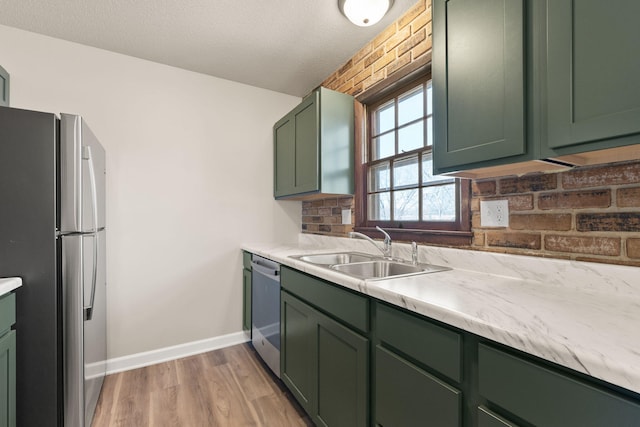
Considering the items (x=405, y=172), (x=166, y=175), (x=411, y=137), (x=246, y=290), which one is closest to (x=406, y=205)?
(x=405, y=172)

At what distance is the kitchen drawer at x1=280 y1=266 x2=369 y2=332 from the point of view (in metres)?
1.17

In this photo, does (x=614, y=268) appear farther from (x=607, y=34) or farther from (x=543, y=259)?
(x=607, y=34)

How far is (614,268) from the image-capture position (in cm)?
99

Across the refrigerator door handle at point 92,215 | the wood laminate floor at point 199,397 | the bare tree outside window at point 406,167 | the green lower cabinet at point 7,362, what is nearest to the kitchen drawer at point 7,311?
the green lower cabinet at point 7,362

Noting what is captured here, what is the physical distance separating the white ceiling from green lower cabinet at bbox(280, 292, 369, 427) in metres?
1.80

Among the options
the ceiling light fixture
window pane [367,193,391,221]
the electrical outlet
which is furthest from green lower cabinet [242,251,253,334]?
the ceiling light fixture

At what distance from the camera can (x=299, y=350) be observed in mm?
1641

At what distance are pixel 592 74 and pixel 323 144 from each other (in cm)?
155

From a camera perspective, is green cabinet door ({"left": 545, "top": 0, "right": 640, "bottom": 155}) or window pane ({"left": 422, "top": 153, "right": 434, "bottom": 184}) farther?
window pane ({"left": 422, "top": 153, "right": 434, "bottom": 184})

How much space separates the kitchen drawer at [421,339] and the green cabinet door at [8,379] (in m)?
1.51

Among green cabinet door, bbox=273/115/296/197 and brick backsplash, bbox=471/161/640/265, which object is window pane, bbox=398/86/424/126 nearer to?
brick backsplash, bbox=471/161/640/265

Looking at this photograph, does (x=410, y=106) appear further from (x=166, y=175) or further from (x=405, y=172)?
(x=166, y=175)

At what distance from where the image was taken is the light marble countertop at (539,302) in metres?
0.59

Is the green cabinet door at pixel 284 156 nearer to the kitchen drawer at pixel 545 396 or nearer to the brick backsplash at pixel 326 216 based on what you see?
the brick backsplash at pixel 326 216
